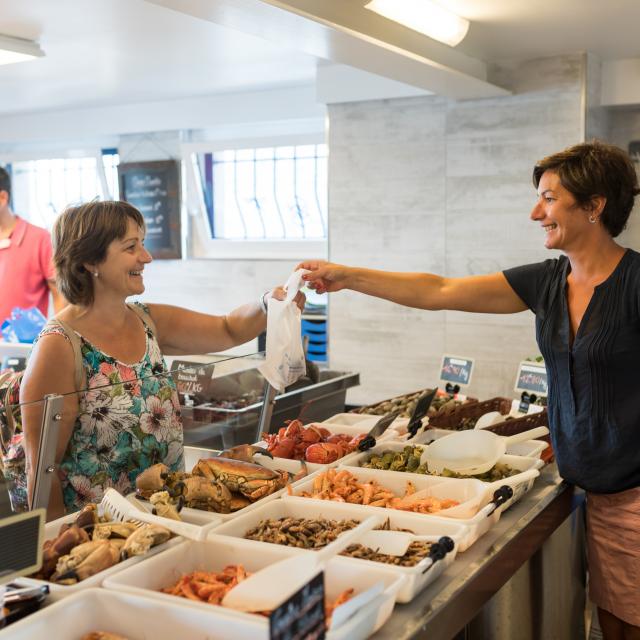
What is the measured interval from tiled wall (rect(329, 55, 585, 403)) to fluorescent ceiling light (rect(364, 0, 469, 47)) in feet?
4.18

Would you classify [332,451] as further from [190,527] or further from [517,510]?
[190,527]

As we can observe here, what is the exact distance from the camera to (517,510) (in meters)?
2.30

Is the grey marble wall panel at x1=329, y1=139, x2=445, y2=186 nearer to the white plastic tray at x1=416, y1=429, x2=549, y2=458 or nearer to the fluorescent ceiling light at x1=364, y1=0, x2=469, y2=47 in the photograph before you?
the fluorescent ceiling light at x1=364, y1=0, x2=469, y2=47

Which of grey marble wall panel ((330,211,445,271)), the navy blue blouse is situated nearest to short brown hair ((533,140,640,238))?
the navy blue blouse

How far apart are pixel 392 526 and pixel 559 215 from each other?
1070mm

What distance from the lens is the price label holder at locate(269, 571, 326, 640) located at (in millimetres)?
1257

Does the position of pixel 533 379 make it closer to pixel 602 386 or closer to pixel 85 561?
pixel 602 386

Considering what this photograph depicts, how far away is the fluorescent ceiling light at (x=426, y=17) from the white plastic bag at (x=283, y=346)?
60.0 inches

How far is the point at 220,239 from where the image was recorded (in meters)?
7.89

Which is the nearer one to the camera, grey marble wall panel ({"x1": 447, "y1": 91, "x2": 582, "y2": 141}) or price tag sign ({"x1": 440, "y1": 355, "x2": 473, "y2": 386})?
price tag sign ({"x1": 440, "y1": 355, "x2": 473, "y2": 386})

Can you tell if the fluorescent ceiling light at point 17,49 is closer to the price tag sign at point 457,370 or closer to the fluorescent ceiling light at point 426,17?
the fluorescent ceiling light at point 426,17

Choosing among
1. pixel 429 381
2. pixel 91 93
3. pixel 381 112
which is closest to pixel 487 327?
pixel 429 381

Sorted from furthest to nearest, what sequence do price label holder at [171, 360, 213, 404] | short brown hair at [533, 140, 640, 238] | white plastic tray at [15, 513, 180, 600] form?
1. short brown hair at [533, 140, 640, 238]
2. price label holder at [171, 360, 213, 404]
3. white plastic tray at [15, 513, 180, 600]

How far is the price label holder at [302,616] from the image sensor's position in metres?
1.26
